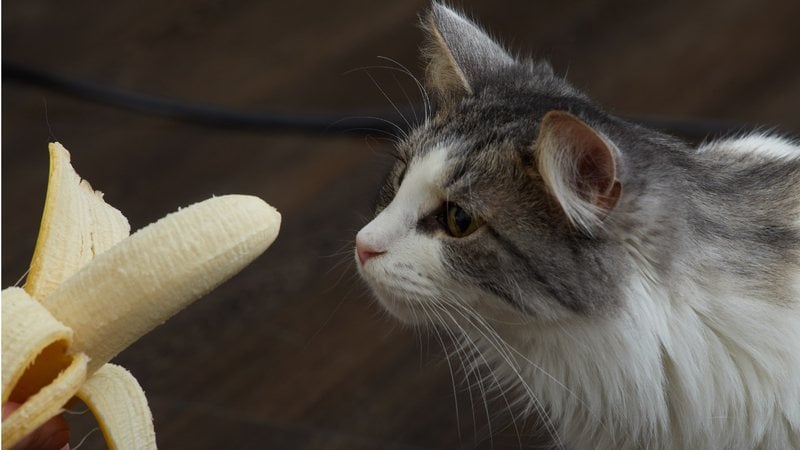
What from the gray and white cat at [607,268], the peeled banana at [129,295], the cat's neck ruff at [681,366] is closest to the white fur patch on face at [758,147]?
the gray and white cat at [607,268]

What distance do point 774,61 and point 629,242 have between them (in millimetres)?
1520

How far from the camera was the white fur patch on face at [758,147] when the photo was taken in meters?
1.00

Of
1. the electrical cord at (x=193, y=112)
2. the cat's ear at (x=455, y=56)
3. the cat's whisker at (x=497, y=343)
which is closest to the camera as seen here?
the cat's whisker at (x=497, y=343)

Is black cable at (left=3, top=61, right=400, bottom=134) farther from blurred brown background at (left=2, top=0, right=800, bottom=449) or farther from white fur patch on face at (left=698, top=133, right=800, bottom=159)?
white fur patch on face at (left=698, top=133, right=800, bottom=159)

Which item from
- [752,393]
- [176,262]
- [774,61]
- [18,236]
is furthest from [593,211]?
[774,61]

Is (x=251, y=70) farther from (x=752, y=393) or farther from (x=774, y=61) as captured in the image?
(x=752, y=393)

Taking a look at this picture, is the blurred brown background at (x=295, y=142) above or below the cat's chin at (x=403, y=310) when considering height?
above

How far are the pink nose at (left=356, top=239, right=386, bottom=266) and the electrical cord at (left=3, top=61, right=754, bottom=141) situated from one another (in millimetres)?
1112

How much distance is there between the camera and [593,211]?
79 cm

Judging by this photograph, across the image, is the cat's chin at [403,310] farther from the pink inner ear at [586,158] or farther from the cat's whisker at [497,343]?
the pink inner ear at [586,158]

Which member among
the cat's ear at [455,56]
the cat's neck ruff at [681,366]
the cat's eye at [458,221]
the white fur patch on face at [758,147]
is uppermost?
the cat's ear at [455,56]

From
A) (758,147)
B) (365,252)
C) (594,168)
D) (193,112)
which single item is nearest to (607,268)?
(594,168)

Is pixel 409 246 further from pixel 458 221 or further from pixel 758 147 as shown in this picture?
pixel 758 147

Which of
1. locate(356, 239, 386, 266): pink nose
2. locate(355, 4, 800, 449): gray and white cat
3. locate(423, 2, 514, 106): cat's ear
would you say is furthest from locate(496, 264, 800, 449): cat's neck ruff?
locate(423, 2, 514, 106): cat's ear
